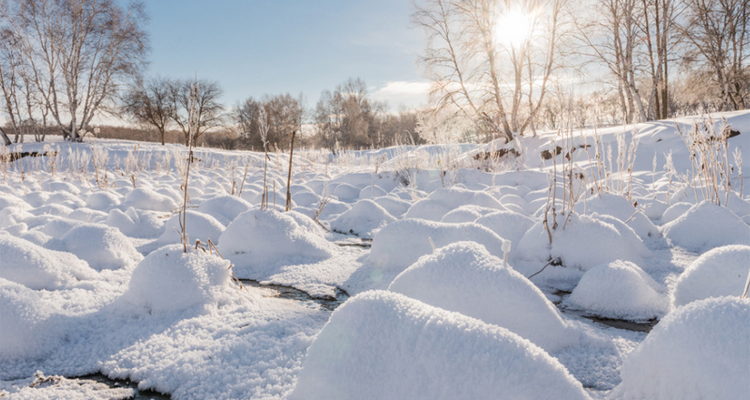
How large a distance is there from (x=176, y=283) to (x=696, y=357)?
1599 mm

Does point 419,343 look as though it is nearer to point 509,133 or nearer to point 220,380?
point 220,380

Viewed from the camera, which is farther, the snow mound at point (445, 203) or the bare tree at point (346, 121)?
the bare tree at point (346, 121)

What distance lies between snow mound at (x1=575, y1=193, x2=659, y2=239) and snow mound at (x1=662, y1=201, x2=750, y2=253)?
0.45 feet

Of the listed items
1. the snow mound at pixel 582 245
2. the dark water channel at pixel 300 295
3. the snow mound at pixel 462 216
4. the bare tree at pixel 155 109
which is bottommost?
the dark water channel at pixel 300 295

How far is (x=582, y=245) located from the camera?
1.99m

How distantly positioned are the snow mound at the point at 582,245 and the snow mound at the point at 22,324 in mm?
2129

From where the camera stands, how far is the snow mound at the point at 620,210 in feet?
8.56

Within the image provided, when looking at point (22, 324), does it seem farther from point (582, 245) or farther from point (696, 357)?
point (582, 245)

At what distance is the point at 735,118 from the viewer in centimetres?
669

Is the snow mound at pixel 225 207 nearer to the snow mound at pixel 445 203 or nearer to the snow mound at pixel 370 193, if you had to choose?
the snow mound at pixel 445 203

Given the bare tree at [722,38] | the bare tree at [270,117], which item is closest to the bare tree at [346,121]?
the bare tree at [270,117]

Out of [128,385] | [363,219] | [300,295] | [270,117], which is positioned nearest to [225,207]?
[363,219]

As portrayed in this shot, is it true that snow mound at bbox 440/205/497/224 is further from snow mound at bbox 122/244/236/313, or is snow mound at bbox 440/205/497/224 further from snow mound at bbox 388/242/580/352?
snow mound at bbox 122/244/236/313

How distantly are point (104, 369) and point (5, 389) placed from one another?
22 cm
